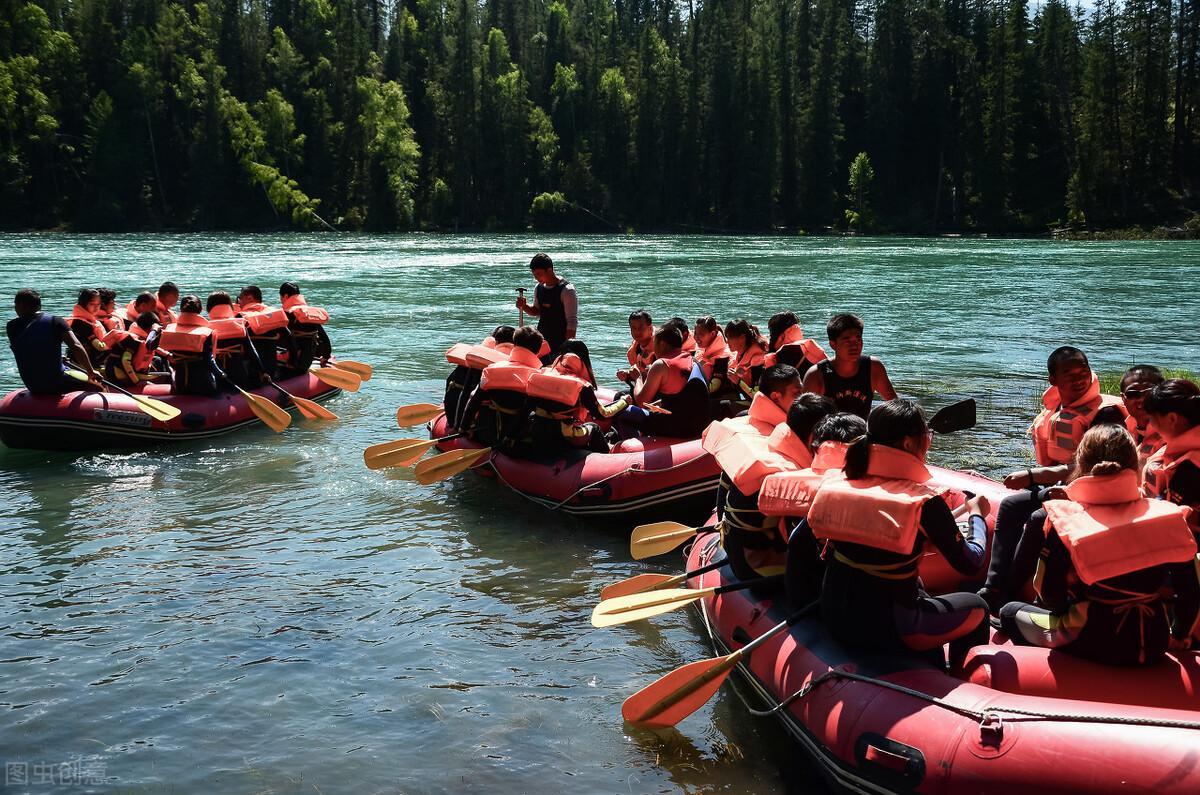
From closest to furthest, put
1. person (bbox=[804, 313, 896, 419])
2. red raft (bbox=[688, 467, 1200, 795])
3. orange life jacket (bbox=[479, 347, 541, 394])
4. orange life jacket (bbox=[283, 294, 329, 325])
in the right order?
red raft (bbox=[688, 467, 1200, 795]), person (bbox=[804, 313, 896, 419]), orange life jacket (bbox=[479, 347, 541, 394]), orange life jacket (bbox=[283, 294, 329, 325])

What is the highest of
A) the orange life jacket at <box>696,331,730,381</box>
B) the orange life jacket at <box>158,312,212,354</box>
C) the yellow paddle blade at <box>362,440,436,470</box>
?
the orange life jacket at <box>158,312,212,354</box>

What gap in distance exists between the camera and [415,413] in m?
9.38

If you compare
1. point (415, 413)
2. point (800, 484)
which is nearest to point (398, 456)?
point (415, 413)

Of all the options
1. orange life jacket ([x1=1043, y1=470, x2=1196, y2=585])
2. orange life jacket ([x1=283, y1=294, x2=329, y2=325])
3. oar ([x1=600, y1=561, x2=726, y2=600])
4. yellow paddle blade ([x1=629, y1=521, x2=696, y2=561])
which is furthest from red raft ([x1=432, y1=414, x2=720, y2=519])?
orange life jacket ([x1=283, y1=294, x2=329, y2=325])

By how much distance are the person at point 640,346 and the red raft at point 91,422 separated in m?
3.80

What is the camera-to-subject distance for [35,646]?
5.34m

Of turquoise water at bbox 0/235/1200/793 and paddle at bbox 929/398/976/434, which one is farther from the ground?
paddle at bbox 929/398/976/434

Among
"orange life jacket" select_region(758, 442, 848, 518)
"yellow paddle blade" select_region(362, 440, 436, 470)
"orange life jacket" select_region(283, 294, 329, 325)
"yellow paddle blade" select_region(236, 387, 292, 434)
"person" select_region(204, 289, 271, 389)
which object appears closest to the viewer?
"orange life jacket" select_region(758, 442, 848, 518)

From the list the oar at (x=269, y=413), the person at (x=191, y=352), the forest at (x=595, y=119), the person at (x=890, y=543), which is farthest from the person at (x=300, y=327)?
the forest at (x=595, y=119)

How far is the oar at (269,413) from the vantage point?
384 inches

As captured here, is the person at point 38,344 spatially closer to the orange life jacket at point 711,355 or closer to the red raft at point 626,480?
the red raft at point 626,480

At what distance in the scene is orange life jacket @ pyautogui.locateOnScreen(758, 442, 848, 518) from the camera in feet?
13.9

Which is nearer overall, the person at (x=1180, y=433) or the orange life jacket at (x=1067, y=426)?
the person at (x=1180, y=433)

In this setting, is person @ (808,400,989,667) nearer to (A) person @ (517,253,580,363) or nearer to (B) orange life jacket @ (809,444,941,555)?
(B) orange life jacket @ (809,444,941,555)
